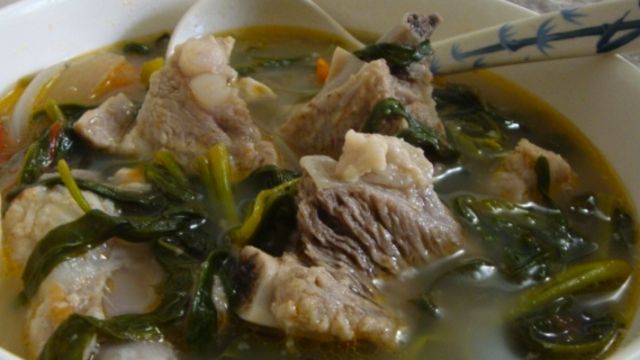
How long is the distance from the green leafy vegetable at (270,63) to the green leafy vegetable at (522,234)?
929 millimetres

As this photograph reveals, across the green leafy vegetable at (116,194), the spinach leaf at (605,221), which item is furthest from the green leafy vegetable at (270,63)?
the spinach leaf at (605,221)

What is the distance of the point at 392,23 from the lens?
2945 millimetres

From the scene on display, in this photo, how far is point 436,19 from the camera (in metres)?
2.45

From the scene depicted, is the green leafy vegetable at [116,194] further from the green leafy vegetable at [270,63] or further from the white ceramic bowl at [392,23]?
the green leafy vegetable at [270,63]

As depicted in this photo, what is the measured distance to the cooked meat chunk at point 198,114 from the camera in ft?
7.30

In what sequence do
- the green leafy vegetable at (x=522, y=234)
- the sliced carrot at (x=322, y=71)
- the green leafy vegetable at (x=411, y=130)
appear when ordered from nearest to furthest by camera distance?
the green leafy vegetable at (x=522, y=234)
the green leafy vegetable at (x=411, y=130)
the sliced carrot at (x=322, y=71)

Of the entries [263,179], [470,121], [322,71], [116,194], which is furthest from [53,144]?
[470,121]

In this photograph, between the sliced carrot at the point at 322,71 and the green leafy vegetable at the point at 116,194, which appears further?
the sliced carrot at the point at 322,71

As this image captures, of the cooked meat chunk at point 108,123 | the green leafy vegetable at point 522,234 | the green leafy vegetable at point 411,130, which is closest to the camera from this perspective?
the green leafy vegetable at point 522,234

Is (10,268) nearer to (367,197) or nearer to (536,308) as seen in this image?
(367,197)

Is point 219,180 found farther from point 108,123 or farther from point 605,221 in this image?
point 605,221

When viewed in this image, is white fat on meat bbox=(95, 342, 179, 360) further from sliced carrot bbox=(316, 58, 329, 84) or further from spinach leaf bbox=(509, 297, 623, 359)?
sliced carrot bbox=(316, 58, 329, 84)

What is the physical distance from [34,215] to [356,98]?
36.3 inches

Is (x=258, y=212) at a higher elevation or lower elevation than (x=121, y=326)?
higher
